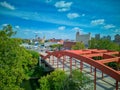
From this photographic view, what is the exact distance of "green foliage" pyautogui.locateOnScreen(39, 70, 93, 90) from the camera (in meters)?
17.3

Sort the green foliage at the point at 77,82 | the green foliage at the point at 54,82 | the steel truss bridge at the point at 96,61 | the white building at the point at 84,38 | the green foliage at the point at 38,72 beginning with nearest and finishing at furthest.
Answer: the steel truss bridge at the point at 96,61
the green foliage at the point at 77,82
the green foliage at the point at 54,82
the green foliage at the point at 38,72
the white building at the point at 84,38

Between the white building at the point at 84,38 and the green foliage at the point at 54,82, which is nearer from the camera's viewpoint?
the green foliage at the point at 54,82

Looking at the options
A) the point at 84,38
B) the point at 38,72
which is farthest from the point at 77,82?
the point at 84,38

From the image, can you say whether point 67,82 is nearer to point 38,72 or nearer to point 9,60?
point 9,60

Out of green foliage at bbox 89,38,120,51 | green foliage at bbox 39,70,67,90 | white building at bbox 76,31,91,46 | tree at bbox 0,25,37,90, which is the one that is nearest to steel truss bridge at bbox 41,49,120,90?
green foliage at bbox 39,70,67,90

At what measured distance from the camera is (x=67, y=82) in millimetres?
17859

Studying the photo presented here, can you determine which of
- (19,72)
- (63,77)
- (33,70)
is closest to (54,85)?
(63,77)

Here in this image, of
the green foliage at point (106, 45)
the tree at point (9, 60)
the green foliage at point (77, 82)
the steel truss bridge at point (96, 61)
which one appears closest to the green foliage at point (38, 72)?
the steel truss bridge at point (96, 61)

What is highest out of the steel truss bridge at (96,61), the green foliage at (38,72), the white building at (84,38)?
the white building at (84,38)

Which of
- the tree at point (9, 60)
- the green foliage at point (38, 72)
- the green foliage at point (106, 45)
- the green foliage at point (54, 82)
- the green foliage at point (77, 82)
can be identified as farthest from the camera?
the green foliage at point (106, 45)

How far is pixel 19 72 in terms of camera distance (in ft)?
53.9

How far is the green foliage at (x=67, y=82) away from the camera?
56.7 ft

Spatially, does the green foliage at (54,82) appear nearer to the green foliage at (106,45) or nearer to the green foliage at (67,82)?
the green foliage at (67,82)

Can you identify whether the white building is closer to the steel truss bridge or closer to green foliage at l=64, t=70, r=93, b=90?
the steel truss bridge
